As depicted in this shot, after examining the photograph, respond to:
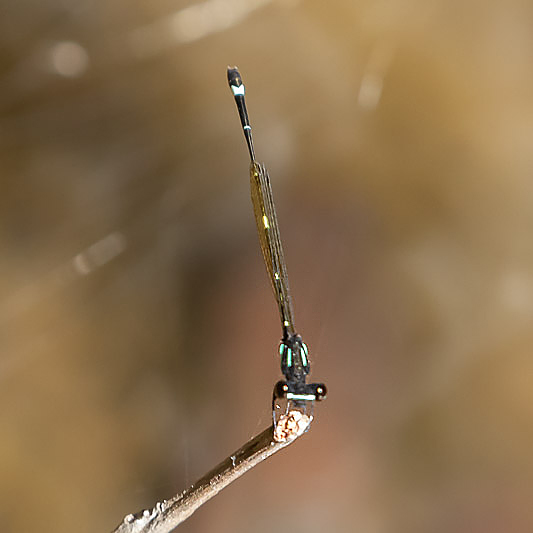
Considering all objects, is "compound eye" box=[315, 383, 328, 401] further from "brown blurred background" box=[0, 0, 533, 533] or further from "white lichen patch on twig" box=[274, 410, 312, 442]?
"brown blurred background" box=[0, 0, 533, 533]

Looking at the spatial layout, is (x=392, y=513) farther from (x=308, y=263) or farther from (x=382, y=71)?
(x=382, y=71)

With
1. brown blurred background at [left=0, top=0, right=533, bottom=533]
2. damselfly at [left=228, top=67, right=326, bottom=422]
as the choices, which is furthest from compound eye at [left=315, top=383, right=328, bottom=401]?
brown blurred background at [left=0, top=0, right=533, bottom=533]

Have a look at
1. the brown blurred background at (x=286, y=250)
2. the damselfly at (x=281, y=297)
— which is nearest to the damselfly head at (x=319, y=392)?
the damselfly at (x=281, y=297)

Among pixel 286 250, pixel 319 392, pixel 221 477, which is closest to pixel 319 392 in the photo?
pixel 319 392

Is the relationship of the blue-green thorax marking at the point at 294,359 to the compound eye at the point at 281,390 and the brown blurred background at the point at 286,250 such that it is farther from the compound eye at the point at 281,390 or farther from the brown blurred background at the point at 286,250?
the brown blurred background at the point at 286,250

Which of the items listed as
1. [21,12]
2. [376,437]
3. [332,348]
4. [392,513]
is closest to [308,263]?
[332,348]
